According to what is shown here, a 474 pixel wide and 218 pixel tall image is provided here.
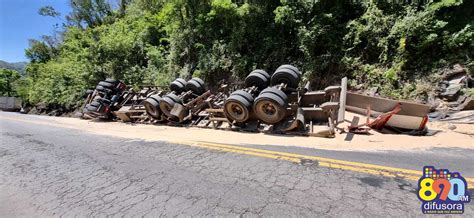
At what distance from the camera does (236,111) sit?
737 cm

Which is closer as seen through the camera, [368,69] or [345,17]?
[368,69]

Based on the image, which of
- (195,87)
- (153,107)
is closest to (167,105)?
(153,107)

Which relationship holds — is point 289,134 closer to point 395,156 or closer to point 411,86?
point 395,156

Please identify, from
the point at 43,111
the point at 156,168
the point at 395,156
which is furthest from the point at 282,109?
the point at 43,111

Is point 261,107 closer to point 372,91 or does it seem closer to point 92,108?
point 372,91

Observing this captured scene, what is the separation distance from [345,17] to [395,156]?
857 centimetres

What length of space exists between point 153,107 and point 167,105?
33.3 inches

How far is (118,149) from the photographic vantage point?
5.30 m

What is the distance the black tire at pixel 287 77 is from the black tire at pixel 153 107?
4.86 metres

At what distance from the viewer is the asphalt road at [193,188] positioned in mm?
2484

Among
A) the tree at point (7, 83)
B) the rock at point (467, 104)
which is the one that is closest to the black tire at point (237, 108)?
the rock at point (467, 104)

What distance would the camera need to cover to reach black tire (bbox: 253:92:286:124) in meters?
6.39

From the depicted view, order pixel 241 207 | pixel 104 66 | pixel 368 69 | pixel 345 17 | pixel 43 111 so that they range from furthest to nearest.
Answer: pixel 43 111, pixel 104 66, pixel 345 17, pixel 368 69, pixel 241 207

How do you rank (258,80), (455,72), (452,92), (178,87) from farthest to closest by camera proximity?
(178,87), (258,80), (455,72), (452,92)
